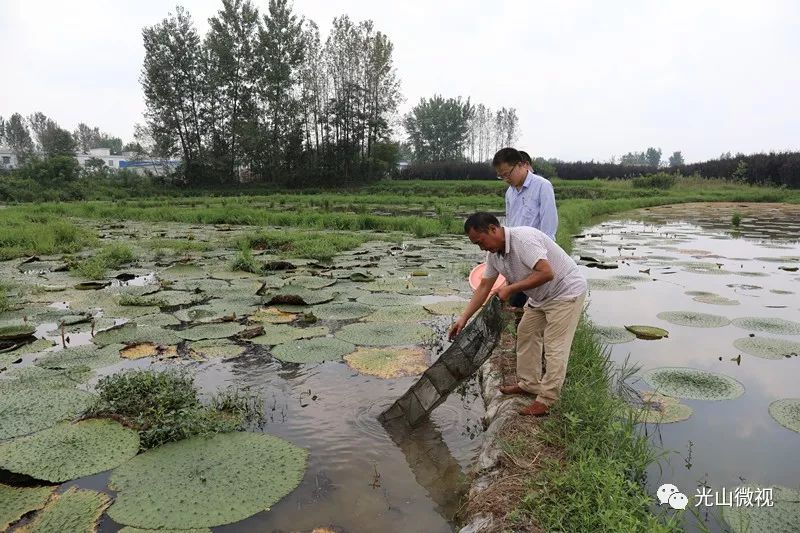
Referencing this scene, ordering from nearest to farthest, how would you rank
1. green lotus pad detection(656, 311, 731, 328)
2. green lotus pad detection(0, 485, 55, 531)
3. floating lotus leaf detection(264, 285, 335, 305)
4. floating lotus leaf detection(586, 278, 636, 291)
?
1. green lotus pad detection(0, 485, 55, 531)
2. green lotus pad detection(656, 311, 731, 328)
3. floating lotus leaf detection(264, 285, 335, 305)
4. floating lotus leaf detection(586, 278, 636, 291)

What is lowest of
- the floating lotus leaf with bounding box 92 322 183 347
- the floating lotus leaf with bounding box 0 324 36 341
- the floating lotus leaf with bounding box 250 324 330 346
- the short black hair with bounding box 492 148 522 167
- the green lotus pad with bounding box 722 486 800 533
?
the green lotus pad with bounding box 722 486 800 533

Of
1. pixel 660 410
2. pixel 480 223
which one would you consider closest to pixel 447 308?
pixel 660 410

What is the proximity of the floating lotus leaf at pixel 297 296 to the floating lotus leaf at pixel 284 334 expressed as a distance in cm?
68

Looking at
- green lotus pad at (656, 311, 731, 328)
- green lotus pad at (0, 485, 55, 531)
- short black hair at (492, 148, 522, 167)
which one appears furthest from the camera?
green lotus pad at (656, 311, 731, 328)

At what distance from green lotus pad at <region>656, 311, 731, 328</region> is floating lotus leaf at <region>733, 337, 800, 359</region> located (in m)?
0.55

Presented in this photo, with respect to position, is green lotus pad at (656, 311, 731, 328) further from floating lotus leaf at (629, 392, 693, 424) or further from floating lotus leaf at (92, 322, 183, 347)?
floating lotus leaf at (92, 322, 183, 347)

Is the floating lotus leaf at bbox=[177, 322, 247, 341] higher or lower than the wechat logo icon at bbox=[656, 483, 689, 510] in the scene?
higher

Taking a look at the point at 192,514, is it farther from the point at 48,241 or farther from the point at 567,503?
the point at 48,241

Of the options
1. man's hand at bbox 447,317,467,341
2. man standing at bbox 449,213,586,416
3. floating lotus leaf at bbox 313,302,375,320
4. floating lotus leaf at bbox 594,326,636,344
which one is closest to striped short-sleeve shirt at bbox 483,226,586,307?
man standing at bbox 449,213,586,416

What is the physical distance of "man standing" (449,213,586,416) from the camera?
2.99 metres

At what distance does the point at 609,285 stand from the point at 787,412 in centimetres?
408

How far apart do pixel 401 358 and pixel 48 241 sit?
Answer: 9.01m

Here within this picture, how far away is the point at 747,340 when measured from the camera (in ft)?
16.3

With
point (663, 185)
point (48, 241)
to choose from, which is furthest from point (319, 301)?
point (663, 185)
